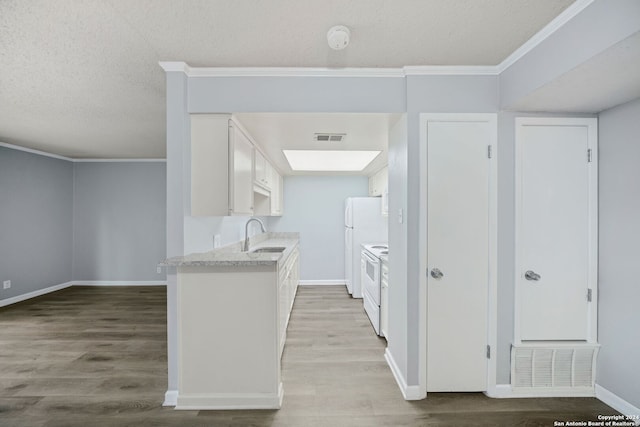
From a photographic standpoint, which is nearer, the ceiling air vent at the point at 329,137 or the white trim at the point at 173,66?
the white trim at the point at 173,66

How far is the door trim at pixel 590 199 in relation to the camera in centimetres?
216

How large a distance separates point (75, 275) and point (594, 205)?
7766mm

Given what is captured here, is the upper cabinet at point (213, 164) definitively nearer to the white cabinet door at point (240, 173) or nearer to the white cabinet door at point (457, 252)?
the white cabinet door at point (240, 173)

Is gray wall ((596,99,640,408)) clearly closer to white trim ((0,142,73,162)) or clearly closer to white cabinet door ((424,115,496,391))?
white cabinet door ((424,115,496,391))

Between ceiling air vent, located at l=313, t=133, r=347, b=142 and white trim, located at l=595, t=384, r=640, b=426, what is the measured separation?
2899 mm

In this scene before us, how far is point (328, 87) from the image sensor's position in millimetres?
2211

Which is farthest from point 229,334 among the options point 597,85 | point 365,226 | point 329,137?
point 365,226

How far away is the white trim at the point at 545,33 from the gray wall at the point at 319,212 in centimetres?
375

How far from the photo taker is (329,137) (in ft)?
9.49

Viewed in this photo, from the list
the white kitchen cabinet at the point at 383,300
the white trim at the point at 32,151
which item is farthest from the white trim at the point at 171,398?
the white trim at the point at 32,151

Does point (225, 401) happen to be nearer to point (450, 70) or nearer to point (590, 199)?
point (450, 70)

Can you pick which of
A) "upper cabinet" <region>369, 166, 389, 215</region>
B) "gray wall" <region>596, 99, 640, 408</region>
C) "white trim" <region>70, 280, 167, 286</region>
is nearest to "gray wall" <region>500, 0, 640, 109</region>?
"gray wall" <region>596, 99, 640, 408</region>

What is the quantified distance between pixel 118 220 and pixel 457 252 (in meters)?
6.06

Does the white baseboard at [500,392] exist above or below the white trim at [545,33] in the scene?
below
